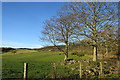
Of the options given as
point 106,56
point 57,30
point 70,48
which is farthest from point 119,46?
point 57,30

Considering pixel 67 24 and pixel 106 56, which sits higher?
pixel 67 24

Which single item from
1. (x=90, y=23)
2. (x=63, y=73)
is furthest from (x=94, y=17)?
(x=63, y=73)

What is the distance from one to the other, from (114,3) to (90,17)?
4.88 meters

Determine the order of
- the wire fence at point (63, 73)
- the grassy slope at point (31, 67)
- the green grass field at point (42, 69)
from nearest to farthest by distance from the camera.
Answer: the wire fence at point (63, 73) < the green grass field at point (42, 69) < the grassy slope at point (31, 67)

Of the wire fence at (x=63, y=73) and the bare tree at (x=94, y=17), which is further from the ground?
the bare tree at (x=94, y=17)

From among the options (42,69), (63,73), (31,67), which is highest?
(63,73)

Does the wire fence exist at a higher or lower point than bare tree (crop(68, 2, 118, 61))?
lower

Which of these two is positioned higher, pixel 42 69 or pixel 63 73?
pixel 63 73

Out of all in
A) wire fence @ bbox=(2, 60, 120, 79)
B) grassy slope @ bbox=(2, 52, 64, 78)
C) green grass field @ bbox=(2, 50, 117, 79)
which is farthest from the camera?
grassy slope @ bbox=(2, 52, 64, 78)

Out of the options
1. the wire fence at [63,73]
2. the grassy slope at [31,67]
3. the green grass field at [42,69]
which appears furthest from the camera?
the grassy slope at [31,67]

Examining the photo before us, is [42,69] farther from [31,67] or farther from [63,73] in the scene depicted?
[63,73]

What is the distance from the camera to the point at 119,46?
1420 cm

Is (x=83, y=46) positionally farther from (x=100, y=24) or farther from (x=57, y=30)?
(x=57, y=30)

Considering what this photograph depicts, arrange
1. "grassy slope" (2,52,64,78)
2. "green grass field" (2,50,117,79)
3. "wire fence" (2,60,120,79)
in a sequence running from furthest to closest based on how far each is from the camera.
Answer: "grassy slope" (2,52,64,78) < "green grass field" (2,50,117,79) < "wire fence" (2,60,120,79)
